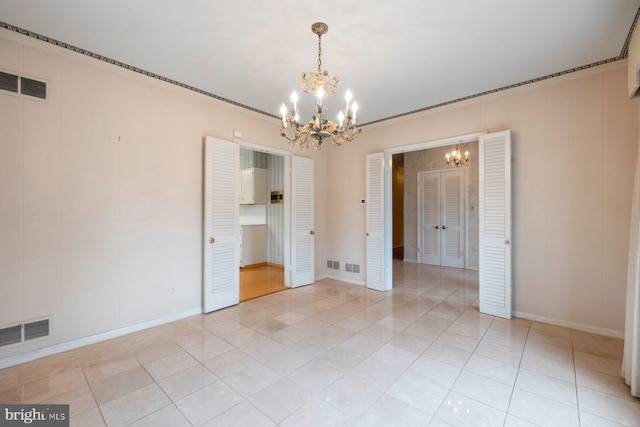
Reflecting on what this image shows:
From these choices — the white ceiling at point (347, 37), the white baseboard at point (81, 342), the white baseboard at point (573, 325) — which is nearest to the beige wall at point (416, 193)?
→ the white baseboard at point (573, 325)

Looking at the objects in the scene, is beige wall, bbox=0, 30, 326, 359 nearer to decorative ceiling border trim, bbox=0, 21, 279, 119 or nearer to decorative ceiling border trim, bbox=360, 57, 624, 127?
decorative ceiling border trim, bbox=0, 21, 279, 119

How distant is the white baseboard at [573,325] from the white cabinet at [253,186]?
535 centimetres

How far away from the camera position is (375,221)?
15.6 feet

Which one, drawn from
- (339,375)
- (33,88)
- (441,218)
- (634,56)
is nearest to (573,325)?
(634,56)

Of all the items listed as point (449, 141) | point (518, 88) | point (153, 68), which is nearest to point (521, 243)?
point (449, 141)

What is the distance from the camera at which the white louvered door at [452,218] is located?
648cm

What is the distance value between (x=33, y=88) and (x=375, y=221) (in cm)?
446

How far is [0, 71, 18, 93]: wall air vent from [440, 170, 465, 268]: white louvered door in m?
7.23

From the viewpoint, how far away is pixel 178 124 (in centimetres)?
348

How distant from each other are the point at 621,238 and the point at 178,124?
5.26m

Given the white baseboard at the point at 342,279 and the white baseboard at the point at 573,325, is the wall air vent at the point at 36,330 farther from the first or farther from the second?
the white baseboard at the point at 573,325

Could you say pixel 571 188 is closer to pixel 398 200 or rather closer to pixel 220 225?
pixel 220 225

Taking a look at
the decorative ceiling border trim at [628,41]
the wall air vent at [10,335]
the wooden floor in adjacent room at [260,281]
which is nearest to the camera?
the decorative ceiling border trim at [628,41]

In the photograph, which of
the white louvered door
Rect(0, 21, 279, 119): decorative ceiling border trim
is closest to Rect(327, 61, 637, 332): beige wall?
the white louvered door
